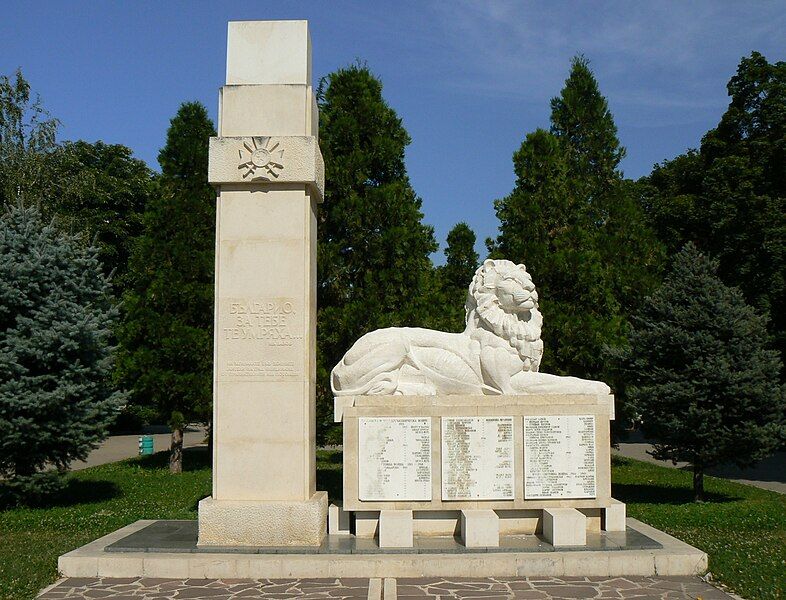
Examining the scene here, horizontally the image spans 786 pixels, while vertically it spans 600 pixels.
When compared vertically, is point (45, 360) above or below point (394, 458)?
above

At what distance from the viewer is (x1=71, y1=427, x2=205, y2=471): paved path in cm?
1791

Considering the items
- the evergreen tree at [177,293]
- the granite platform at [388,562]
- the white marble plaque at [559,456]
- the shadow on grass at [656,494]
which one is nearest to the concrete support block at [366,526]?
the granite platform at [388,562]

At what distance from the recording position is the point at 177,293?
14.8 metres

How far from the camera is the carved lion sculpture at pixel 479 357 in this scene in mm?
7848

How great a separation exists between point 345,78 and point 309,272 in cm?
805

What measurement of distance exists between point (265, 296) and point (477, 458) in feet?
9.14

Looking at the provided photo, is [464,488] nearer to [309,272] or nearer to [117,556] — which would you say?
[309,272]

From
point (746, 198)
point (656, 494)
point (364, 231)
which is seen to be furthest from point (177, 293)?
point (746, 198)

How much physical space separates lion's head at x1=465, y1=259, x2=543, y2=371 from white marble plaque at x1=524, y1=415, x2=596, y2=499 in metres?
0.72

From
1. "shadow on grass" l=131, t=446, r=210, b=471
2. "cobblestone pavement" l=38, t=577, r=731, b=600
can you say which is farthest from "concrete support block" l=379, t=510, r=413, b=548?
"shadow on grass" l=131, t=446, r=210, b=471

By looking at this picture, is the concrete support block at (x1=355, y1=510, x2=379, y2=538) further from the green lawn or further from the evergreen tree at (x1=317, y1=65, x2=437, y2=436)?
the evergreen tree at (x1=317, y1=65, x2=437, y2=436)

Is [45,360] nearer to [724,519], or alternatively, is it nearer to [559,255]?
[559,255]

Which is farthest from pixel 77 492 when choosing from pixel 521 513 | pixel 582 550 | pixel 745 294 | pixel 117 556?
pixel 745 294

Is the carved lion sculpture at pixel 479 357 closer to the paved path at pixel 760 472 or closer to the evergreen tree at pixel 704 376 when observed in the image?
the evergreen tree at pixel 704 376
